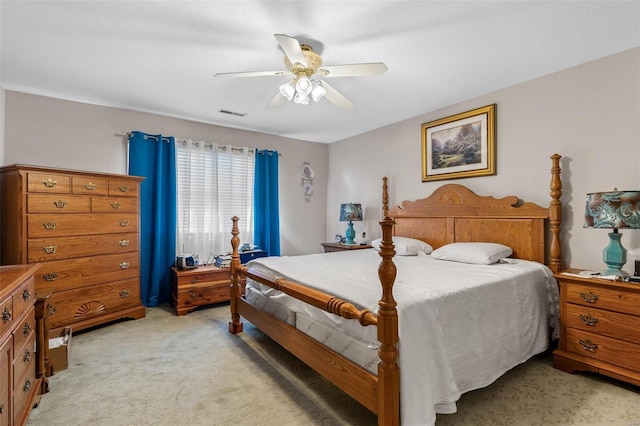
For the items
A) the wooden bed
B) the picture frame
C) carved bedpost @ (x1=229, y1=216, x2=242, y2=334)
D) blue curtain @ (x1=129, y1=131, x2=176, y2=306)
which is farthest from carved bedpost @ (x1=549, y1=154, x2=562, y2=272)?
blue curtain @ (x1=129, y1=131, x2=176, y2=306)

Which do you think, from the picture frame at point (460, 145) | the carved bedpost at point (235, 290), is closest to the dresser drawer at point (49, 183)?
the carved bedpost at point (235, 290)

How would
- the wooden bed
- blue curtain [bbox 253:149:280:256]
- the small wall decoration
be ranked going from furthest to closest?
the small wall decoration → blue curtain [bbox 253:149:280:256] → the wooden bed

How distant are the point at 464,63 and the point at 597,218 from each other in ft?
5.22

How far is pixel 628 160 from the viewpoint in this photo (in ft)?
8.09

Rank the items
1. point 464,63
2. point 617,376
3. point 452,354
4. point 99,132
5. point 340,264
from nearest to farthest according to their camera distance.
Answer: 1. point 452,354
2. point 617,376
3. point 464,63
4. point 340,264
5. point 99,132

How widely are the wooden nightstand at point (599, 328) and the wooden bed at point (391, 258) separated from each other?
1.65 ft

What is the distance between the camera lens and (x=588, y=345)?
225cm

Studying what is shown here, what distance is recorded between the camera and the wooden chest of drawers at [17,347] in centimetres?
143

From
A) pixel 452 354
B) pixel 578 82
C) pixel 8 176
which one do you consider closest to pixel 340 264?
pixel 452 354

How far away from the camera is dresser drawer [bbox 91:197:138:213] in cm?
316

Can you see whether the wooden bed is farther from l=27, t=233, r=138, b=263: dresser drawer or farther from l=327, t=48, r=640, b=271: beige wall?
l=27, t=233, r=138, b=263: dresser drawer

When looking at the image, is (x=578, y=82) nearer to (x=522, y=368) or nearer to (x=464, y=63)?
(x=464, y=63)

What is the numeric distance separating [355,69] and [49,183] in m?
2.90

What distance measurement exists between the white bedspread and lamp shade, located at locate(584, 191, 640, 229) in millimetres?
575
